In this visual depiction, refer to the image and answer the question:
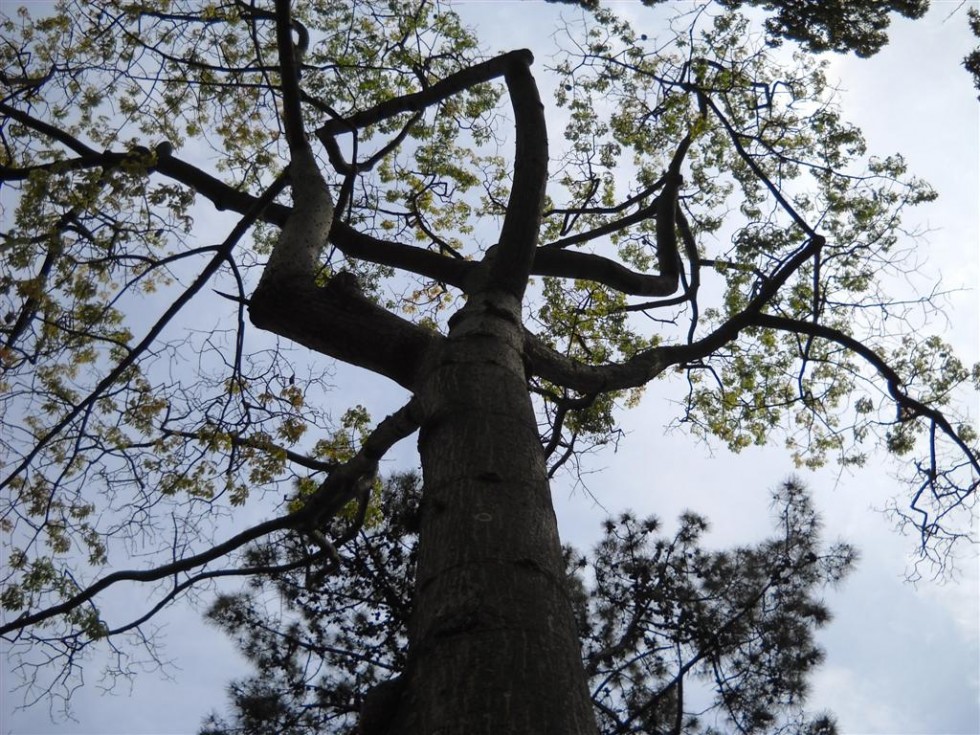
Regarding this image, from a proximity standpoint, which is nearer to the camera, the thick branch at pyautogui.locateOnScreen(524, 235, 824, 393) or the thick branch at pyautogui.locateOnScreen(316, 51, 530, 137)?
the thick branch at pyautogui.locateOnScreen(524, 235, 824, 393)

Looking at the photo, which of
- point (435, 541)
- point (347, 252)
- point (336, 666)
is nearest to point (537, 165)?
point (347, 252)

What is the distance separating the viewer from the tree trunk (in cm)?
142

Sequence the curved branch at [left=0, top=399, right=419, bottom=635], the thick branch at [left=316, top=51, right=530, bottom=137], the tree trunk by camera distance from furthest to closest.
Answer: the thick branch at [left=316, top=51, right=530, bottom=137] → the curved branch at [left=0, top=399, right=419, bottom=635] → the tree trunk

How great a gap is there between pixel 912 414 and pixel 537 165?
3.80m

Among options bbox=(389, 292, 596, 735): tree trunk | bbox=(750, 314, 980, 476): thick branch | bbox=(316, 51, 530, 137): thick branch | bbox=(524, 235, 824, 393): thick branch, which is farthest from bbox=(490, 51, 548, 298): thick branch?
bbox=(750, 314, 980, 476): thick branch

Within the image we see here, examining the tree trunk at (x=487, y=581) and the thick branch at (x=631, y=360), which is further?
the thick branch at (x=631, y=360)

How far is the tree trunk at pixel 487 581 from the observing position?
4.67ft

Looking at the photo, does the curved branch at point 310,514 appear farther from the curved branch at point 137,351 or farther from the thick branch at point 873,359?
the thick branch at point 873,359

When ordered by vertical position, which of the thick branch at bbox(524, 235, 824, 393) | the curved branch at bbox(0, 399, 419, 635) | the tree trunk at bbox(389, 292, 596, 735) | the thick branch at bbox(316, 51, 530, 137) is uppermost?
the thick branch at bbox(316, 51, 530, 137)

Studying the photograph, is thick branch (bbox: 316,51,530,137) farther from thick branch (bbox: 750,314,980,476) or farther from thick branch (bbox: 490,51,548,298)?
thick branch (bbox: 750,314,980,476)

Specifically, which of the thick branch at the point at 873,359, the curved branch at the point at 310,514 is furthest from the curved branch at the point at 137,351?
the thick branch at the point at 873,359

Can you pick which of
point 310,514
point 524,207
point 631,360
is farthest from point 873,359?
point 310,514

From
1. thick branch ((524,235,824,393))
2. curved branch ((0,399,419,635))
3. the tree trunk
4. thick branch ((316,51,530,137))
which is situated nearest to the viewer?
the tree trunk

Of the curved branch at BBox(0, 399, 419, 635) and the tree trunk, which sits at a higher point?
the curved branch at BBox(0, 399, 419, 635)
